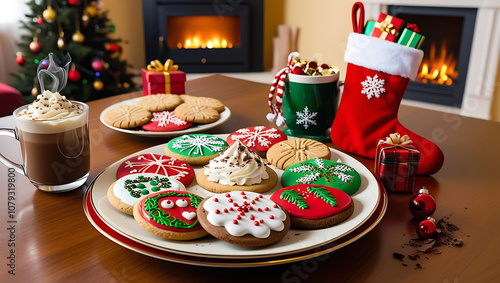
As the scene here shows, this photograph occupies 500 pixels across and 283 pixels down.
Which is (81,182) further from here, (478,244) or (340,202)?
(478,244)

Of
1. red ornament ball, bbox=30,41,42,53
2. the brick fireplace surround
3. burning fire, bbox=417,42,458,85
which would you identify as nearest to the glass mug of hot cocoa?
red ornament ball, bbox=30,41,42,53

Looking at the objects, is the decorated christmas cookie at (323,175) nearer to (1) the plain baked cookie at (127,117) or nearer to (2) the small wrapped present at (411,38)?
(2) the small wrapped present at (411,38)

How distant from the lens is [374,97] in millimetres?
959

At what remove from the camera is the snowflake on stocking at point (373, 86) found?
939 mm

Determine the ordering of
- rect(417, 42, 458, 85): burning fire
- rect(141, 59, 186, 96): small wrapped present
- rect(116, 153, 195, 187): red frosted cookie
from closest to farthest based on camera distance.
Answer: rect(116, 153, 195, 187): red frosted cookie
rect(141, 59, 186, 96): small wrapped present
rect(417, 42, 458, 85): burning fire

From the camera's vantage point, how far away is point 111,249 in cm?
62

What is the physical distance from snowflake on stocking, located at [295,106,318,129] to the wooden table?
0.17m

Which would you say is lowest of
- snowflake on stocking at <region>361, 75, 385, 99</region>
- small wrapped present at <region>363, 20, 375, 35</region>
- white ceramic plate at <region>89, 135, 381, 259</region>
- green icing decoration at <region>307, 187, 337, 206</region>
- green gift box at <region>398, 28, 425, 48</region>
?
white ceramic plate at <region>89, 135, 381, 259</region>

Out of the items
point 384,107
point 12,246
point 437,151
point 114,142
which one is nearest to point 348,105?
point 384,107

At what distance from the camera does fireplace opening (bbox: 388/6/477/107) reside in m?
2.92

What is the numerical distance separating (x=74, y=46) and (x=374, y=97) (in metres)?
2.14

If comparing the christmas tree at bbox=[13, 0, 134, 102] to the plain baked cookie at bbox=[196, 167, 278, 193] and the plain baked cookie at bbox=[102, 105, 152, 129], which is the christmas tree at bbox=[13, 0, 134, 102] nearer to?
the plain baked cookie at bbox=[102, 105, 152, 129]

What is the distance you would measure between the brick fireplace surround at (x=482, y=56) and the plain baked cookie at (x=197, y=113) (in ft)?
7.69

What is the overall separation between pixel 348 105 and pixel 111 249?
2.04ft
